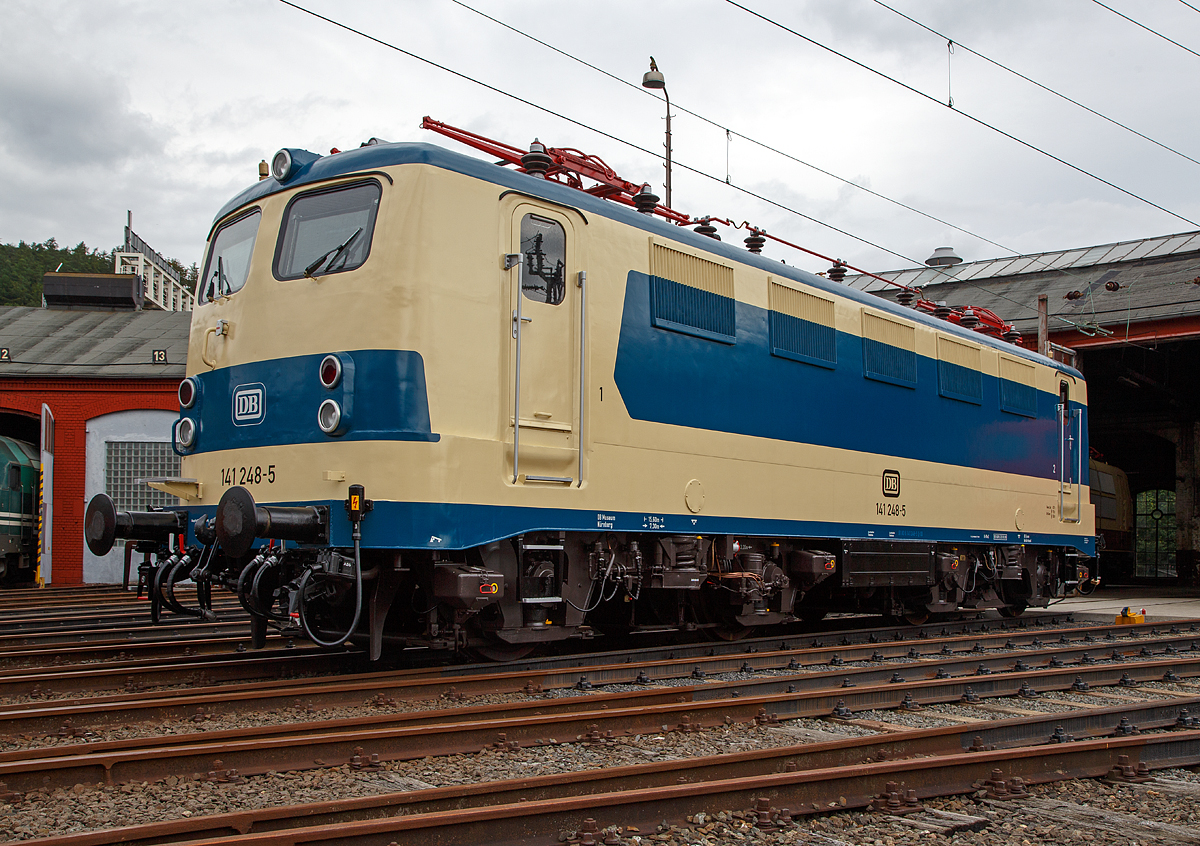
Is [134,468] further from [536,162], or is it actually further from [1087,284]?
[1087,284]

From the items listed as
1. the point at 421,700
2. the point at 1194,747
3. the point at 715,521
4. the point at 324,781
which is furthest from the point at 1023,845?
the point at 715,521

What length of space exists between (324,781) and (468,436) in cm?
281

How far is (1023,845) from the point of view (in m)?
4.20

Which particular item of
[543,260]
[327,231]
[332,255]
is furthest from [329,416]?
[543,260]

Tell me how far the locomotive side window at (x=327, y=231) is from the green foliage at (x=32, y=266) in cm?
4724

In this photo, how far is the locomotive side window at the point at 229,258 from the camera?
26.1ft

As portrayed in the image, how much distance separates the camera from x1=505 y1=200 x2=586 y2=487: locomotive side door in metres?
7.50

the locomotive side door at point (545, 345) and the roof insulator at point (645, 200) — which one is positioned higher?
the roof insulator at point (645, 200)

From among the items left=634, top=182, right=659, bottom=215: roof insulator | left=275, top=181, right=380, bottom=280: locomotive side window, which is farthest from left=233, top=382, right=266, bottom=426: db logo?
left=634, top=182, right=659, bottom=215: roof insulator

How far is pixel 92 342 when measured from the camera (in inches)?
860

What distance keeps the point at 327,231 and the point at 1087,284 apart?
21961 mm

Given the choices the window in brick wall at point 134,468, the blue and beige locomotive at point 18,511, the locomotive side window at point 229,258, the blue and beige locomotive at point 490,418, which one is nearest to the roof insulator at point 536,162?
the blue and beige locomotive at point 490,418

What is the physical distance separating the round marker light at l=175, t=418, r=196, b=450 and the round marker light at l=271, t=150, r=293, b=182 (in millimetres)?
2069

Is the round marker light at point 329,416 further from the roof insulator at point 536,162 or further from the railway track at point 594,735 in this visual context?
the roof insulator at point 536,162
